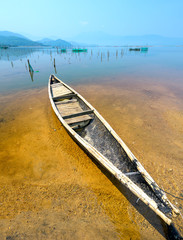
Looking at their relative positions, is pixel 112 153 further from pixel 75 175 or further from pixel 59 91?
pixel 59 91

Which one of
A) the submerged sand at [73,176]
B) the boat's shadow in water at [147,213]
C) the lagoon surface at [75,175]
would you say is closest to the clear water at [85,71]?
the lagoon surface at [75,175]

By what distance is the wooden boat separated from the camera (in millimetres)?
3209

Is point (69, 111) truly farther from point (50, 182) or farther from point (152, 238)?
point (152, 238)

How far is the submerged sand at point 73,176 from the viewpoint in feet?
11.7

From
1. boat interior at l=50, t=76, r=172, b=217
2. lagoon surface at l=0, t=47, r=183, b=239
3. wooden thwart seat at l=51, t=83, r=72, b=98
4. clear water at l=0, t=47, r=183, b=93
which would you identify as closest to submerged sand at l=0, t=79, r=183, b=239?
lagoon surface at l=0, t=47, r=183, b=239

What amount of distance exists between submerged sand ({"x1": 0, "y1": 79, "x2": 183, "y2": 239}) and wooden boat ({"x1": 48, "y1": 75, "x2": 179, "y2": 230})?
89 centimetres

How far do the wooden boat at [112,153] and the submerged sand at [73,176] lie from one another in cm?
89

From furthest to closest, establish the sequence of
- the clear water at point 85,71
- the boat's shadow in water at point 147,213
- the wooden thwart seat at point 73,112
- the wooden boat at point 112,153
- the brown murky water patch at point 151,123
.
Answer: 1. the clear water at point 85,71
2. the wooden thwart seat at point 73,112
3. the brown murky water patch at point 151,123
4. the boat's shadow in water at point 147,213
5. the wooden boat at point 112,153

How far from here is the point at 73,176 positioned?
516 centimetres

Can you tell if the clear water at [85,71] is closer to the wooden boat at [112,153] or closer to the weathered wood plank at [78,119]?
the wooden boat at [112,153]

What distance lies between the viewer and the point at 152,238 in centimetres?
336

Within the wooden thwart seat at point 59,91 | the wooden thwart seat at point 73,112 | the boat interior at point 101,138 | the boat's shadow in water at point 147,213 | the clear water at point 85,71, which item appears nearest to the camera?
the boat's shadow in water at point 147,213

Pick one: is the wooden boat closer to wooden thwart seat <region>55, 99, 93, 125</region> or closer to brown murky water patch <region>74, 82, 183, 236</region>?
wooden thwart seat <region>55, 99, 93, 125</region>

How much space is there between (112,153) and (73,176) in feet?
6.21
